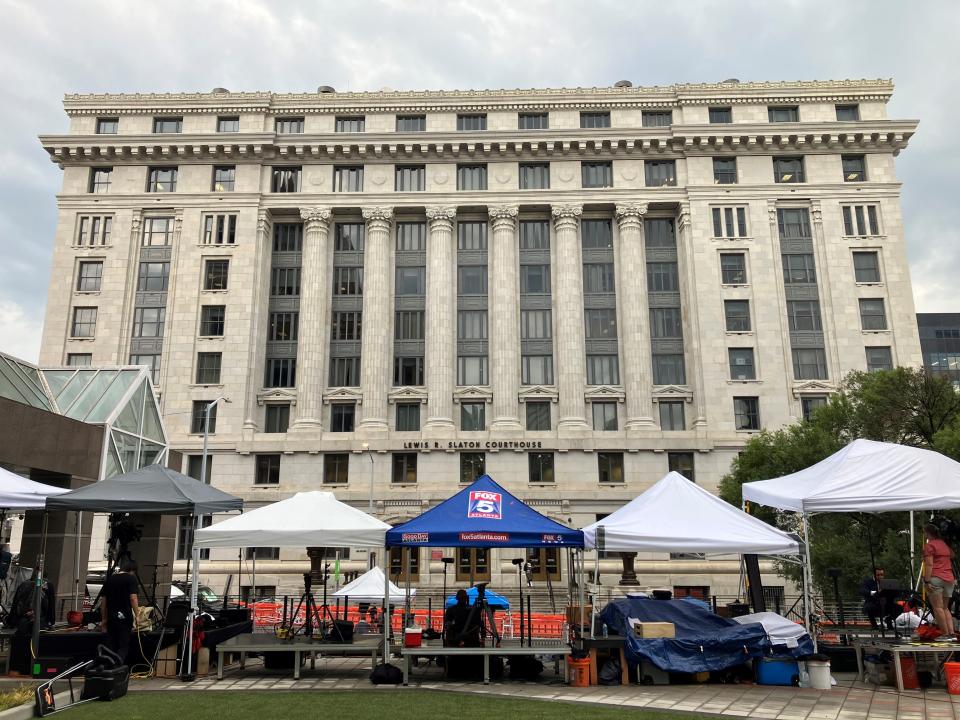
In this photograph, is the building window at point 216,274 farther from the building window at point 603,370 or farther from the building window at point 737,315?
the building window at point 737,315

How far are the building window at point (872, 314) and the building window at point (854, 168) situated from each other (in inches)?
398

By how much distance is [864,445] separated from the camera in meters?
17.6

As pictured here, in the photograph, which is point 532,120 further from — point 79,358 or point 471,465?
point 79,358

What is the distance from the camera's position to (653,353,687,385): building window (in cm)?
5575

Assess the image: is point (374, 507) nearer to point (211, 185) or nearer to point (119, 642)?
point (211, 185)

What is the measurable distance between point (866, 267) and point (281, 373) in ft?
151

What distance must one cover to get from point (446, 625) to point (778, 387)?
43.3m

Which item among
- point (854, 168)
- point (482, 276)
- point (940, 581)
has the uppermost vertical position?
point (854, 168)

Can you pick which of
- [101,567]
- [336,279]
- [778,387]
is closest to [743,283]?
[778,387]

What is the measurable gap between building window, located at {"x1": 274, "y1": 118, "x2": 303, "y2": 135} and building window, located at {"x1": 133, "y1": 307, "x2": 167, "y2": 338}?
704 inches

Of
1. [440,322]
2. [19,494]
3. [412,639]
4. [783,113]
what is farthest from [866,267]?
[19,494]

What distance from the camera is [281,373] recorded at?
56.4 metres

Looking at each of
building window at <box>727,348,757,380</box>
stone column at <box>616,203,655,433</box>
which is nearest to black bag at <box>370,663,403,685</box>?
stone column at <box>616,203,655,433</box>

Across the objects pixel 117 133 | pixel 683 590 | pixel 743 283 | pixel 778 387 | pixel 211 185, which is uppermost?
pixel 117 133
